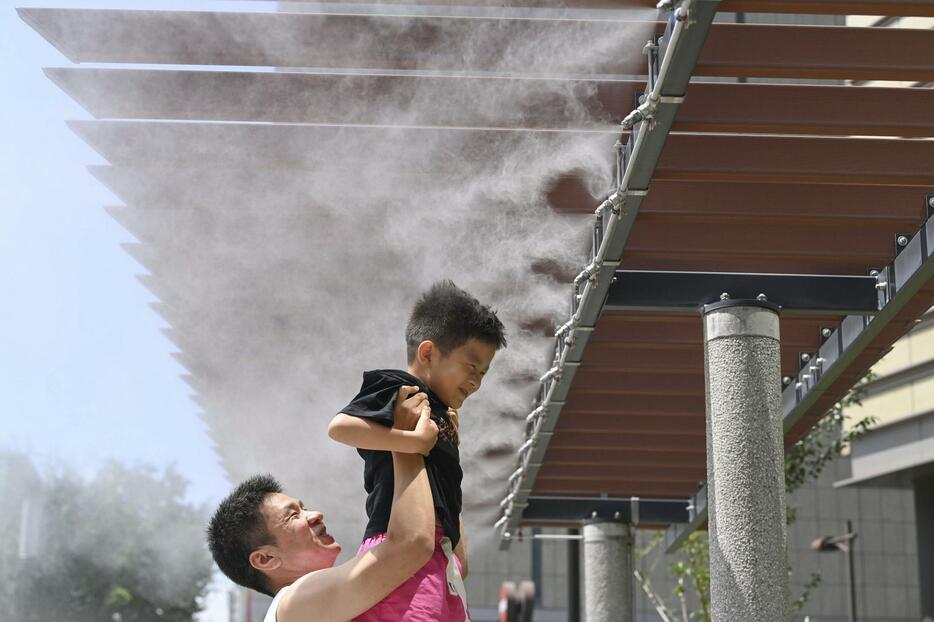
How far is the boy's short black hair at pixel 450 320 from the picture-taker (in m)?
3.68

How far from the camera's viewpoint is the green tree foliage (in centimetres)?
2931

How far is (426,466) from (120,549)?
31.5 meters

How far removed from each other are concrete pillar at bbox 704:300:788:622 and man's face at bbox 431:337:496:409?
4778mm

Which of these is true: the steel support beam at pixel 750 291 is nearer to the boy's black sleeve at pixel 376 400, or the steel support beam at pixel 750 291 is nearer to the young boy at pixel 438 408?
the young boy at pixel 438 408

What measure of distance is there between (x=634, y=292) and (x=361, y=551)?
5.42 meters

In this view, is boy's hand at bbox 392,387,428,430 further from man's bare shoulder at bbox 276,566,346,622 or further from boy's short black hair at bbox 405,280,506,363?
man's bare shoulder at bbox 276,566,346,622

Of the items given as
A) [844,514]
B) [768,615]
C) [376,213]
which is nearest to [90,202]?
[376,213]

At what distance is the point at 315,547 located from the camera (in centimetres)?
379

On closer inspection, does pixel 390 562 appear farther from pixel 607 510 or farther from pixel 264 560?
pixel 607 510

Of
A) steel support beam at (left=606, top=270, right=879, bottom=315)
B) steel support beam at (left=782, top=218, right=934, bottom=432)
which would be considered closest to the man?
steel support beam at (left=606, top=270, right=879, bottom=315)

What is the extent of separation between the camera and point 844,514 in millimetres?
48250

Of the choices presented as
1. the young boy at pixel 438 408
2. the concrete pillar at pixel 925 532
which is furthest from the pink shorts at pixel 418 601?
the concrete pillar at pixel 925 532

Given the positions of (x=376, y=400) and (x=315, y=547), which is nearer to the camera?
(x=376, y=400)

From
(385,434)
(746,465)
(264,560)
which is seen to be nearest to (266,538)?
(264,560)
